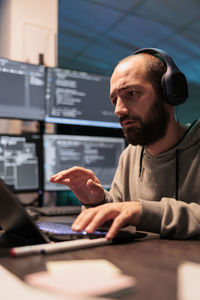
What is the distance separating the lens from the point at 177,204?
0.70 metres

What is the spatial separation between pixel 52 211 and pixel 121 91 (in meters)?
0.55

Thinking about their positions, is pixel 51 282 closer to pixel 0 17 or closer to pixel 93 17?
pixel 0 17

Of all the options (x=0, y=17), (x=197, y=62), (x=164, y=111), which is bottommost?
(x=164, y=111)

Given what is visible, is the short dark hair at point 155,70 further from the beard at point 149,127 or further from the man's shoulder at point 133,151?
the man's shoulder at point 133,151

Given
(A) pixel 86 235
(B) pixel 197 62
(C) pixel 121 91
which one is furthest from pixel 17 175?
(B) pixel 197 62

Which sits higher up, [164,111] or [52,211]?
[164,111]

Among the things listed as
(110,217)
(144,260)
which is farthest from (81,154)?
(144,260)

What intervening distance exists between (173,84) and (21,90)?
0.82m

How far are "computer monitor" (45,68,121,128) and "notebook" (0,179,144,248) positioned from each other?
931 millimetres

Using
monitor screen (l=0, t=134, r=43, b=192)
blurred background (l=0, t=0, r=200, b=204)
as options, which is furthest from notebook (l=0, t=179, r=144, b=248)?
monitor screen (l=0, t=134, r=43, b=192)

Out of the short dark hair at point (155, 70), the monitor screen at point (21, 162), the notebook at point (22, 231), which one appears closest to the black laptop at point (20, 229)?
the notebook at point (22, 231)

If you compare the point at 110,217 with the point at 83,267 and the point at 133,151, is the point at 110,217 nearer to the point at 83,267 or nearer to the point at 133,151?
the point at 83,267

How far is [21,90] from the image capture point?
1.44 m

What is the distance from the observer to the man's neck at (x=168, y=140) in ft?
3.29
